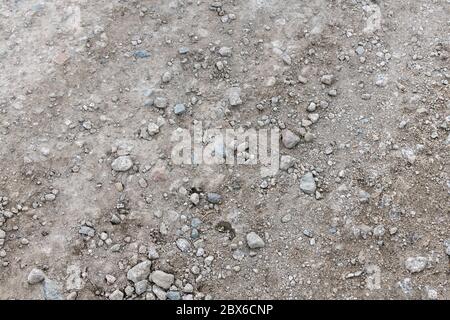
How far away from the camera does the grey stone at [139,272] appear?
16.1 ft

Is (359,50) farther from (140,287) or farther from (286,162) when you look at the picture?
(140,287)

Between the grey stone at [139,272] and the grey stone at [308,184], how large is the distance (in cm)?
170

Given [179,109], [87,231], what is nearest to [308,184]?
[179,109]

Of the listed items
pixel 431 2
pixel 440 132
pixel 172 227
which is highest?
pixel 431 2

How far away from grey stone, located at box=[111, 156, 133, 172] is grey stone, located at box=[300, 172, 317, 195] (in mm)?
1785

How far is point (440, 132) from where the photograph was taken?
5.65 meters

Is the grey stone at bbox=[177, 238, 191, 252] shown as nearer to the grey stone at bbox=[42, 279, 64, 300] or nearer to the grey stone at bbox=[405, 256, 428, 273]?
the grey stone at bbox=[42, 279, 64, 300]

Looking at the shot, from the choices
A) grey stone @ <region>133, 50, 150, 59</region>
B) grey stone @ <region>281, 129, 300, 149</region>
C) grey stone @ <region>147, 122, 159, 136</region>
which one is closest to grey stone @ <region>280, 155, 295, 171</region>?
grey stone @ <region>281, 129, 300, 149</region>

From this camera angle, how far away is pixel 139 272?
4.92m

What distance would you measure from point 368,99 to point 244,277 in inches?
96.9

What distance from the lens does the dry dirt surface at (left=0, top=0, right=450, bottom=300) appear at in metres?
4.95

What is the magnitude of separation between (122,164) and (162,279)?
1309mm
